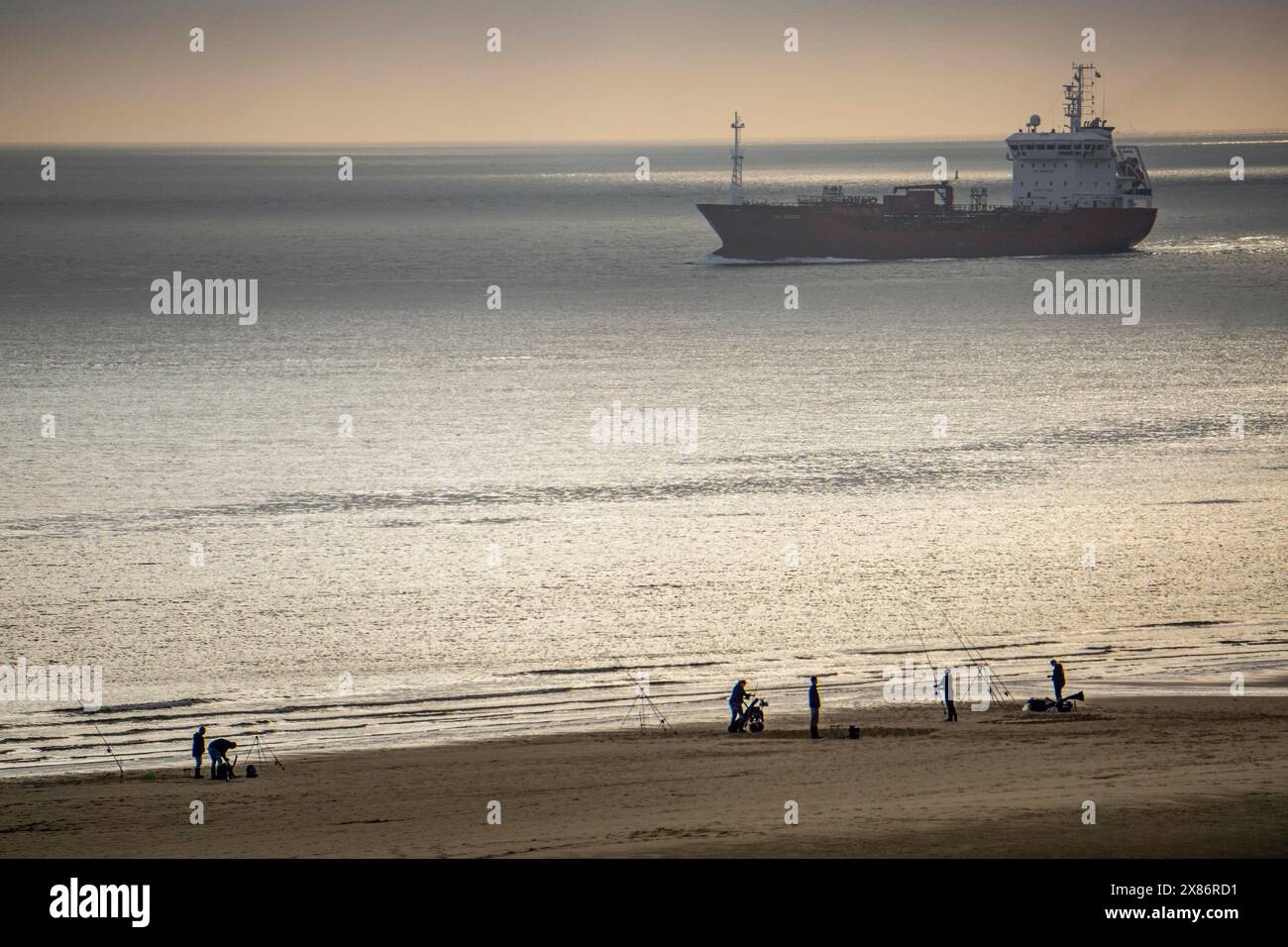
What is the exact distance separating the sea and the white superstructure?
3148 centimetres

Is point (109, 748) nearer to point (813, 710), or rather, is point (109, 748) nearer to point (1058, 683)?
point (813, 710)

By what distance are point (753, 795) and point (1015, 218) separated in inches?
4147

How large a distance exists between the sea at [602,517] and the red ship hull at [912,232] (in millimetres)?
30955

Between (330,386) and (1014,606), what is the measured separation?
36530mm

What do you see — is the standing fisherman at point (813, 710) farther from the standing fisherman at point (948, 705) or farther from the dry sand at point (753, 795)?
the standing fisherman at point (948, 705)

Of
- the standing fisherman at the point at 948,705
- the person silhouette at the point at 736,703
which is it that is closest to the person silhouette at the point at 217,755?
the person silhouette at the point at 736,703

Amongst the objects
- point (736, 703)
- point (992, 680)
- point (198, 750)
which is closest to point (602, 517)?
point (992, 680)

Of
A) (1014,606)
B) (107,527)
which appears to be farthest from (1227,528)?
(107,527)

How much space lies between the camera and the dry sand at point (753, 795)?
14.9m

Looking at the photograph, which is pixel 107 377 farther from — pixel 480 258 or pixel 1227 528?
pixel 480 258

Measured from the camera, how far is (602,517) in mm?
37344

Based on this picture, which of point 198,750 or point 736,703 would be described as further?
point 736,703

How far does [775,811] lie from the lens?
16.1 m

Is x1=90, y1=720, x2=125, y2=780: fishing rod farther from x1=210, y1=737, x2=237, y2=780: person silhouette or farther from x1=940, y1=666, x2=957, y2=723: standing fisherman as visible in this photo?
x1=940, y1=666, x2=957, y2=723: standing fisherman
